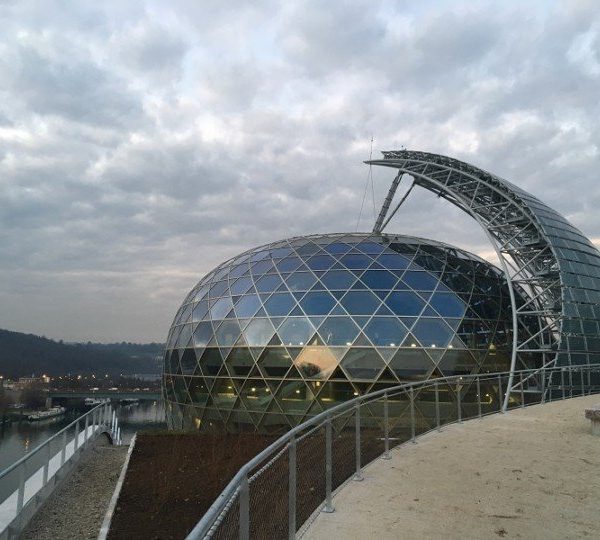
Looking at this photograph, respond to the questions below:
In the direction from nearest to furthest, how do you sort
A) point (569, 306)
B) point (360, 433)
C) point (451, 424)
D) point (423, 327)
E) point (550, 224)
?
point (360, 433) → point (451, 424) → point (423, 327) → point (569, 306) → point (550, 224)

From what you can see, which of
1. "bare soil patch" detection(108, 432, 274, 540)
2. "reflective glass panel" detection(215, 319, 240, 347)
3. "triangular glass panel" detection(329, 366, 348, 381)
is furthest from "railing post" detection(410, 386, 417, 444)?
"reflective glass panel" detection(215, 319, 240, 347)

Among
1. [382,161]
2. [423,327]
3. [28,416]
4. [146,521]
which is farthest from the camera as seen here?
[28,416]

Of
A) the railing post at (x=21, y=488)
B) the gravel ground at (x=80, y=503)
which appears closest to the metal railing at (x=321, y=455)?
the gravel ground at (x=80, y=503)

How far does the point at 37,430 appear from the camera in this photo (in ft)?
268

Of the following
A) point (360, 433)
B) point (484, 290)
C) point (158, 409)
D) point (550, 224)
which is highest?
point (550, 224)

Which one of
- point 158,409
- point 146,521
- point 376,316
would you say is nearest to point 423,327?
point 376,316

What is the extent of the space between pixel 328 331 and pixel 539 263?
1460 centimetres

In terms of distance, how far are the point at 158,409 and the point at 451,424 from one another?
400ft

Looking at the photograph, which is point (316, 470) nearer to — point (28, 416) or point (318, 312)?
point (318, 312)

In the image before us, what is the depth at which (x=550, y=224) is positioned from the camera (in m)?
27.5

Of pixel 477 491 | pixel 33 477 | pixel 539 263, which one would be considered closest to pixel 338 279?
pixel 539 263

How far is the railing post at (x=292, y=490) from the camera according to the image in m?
6.34

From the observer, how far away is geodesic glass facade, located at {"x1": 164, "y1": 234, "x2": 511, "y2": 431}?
855 inches

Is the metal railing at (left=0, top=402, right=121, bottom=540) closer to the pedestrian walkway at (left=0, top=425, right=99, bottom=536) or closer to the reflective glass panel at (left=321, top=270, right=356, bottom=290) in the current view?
the pedestrian walkway at (left=0, top=425, right=99, bottom=536)
